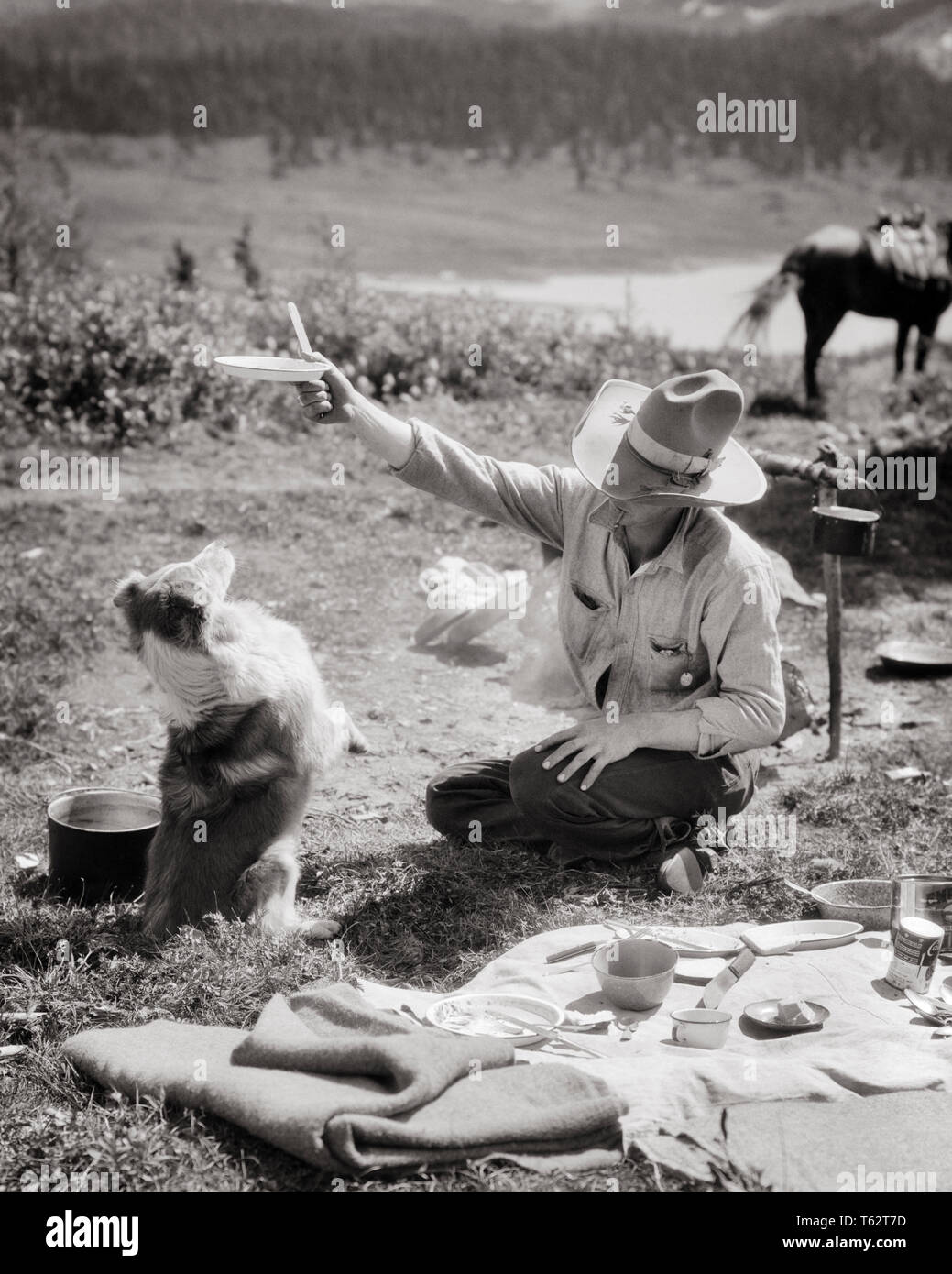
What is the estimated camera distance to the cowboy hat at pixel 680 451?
431cm

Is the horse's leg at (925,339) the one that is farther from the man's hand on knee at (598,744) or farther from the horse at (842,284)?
the man's hand on knee at (598,744)

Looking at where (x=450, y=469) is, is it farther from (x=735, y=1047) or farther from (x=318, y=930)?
(x=735, y=1047)

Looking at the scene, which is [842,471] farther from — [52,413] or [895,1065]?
[52,413]

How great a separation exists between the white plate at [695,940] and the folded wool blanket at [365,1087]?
3.42ft

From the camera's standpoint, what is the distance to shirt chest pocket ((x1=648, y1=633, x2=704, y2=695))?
483cm

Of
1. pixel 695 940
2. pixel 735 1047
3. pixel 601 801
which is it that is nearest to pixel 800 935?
pixel 695 940

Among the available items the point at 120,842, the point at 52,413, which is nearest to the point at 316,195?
the point at 52,413

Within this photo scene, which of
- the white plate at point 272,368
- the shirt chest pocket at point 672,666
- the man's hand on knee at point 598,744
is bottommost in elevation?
the man's hand on knee at point 598,744

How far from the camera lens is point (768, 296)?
42.4ft

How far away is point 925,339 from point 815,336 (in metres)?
1.71

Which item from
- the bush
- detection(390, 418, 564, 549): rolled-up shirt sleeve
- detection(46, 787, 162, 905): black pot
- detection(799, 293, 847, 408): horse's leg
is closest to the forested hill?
the bush

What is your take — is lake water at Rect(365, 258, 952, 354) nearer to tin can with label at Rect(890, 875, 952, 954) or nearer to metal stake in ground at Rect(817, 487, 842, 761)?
metal stake in ground at Rect(817, 487, 842, 761)

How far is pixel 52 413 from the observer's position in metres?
10.4

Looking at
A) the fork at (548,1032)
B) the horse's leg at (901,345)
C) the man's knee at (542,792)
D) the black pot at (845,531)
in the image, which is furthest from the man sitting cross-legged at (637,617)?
the horse's leg at (901,345)
